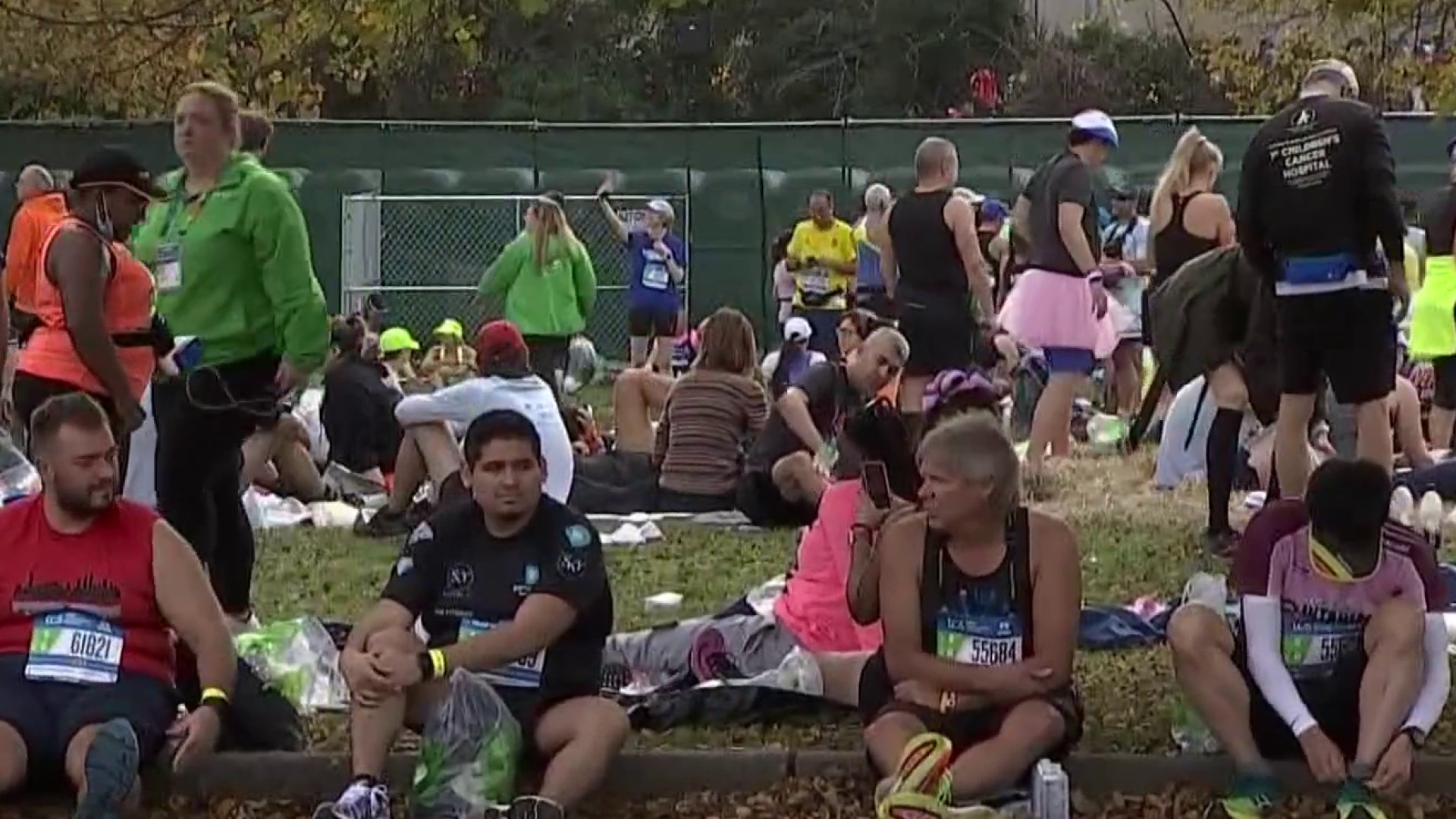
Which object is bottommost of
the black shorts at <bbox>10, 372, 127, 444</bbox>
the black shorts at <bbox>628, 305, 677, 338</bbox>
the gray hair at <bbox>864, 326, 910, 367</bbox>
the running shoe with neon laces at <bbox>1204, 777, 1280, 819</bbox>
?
the running shoe with neon laces at <bbox>1204, 777, 1280, 819</bbox>

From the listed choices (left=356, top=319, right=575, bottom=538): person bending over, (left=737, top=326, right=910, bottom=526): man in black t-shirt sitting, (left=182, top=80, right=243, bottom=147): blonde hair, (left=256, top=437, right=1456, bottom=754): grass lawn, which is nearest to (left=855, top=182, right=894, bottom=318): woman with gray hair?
(left=256, top=437, right=1456, bottom=754): grass lawn

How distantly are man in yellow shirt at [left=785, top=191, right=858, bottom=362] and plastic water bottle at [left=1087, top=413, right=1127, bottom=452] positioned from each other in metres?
4.23

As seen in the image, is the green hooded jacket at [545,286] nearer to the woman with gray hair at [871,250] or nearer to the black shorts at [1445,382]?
the woman with gray hair at [871,250]

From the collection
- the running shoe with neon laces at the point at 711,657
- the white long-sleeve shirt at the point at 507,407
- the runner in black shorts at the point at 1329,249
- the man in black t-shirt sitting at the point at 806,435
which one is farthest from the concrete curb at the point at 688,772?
the man in black t-shirt sitting at the point at 806,435

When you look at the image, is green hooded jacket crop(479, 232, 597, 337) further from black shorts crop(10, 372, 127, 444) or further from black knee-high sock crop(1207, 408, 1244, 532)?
black shorts crop(10, 372, 127, 444)

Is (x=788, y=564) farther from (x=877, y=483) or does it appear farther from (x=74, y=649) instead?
(x=74, y=649)

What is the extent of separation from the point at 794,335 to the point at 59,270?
25.1 ft

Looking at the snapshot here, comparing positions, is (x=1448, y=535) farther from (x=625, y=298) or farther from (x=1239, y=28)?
(x=625, y=298)

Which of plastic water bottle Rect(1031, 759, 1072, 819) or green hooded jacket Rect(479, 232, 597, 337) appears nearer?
plastic water bottle Rect(1031, 759, 1072, 819)

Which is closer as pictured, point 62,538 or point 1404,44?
point 62,538

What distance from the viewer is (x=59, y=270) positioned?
6.95m

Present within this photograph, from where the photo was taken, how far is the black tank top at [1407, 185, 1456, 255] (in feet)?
38.6

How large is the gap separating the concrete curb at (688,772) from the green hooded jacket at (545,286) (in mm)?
9014

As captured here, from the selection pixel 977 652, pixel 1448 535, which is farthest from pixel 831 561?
pixel 1448 535
